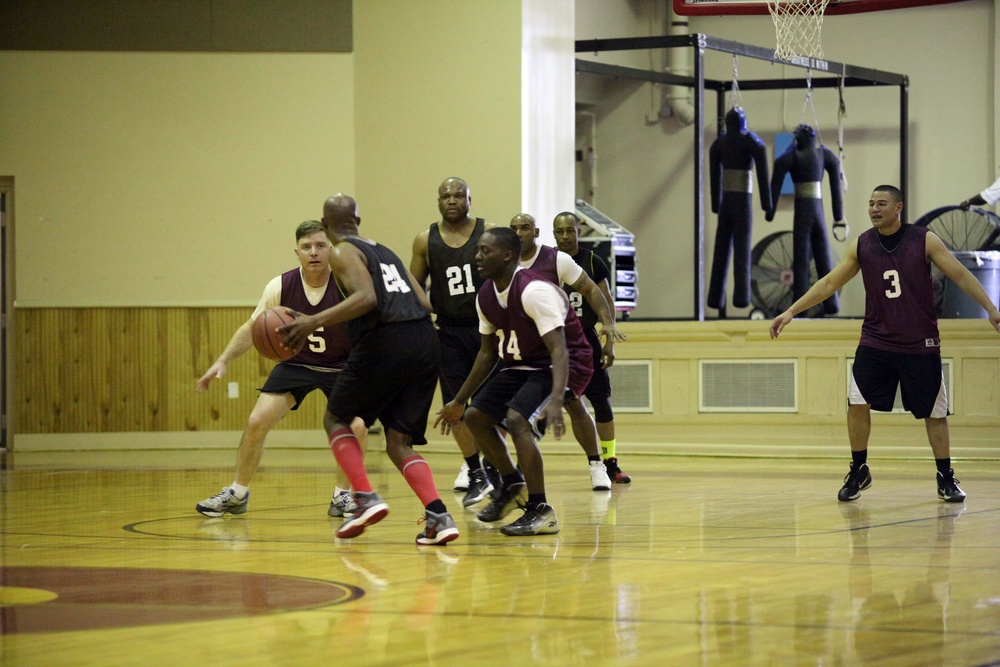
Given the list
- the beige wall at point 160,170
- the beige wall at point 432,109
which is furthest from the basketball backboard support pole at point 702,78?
the beige wall at point 160,170

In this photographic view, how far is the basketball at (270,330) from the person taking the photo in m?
5.77

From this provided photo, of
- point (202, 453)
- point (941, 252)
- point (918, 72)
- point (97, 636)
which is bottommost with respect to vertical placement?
point (202, 453)

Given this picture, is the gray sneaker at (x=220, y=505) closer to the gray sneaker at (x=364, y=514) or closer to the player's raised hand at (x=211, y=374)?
the player's raised hand at (x=211, y=374)

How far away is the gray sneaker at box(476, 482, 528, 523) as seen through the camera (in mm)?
5930

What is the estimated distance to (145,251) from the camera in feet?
38.5

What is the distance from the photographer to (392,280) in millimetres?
5445

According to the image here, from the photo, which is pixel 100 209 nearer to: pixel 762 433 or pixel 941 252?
pixel 762 433

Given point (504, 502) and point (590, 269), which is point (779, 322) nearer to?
point (590, 269)

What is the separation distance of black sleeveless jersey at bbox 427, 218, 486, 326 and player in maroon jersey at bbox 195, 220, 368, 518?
2.22 ft

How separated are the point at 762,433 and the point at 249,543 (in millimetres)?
A: 6218

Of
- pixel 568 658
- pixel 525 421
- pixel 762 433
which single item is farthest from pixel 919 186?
pixel 568 658

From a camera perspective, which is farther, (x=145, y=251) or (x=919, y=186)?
(x=919, y=186)

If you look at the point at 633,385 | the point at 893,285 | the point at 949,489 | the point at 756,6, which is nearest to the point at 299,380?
the point at 893,285

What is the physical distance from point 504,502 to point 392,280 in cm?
124
